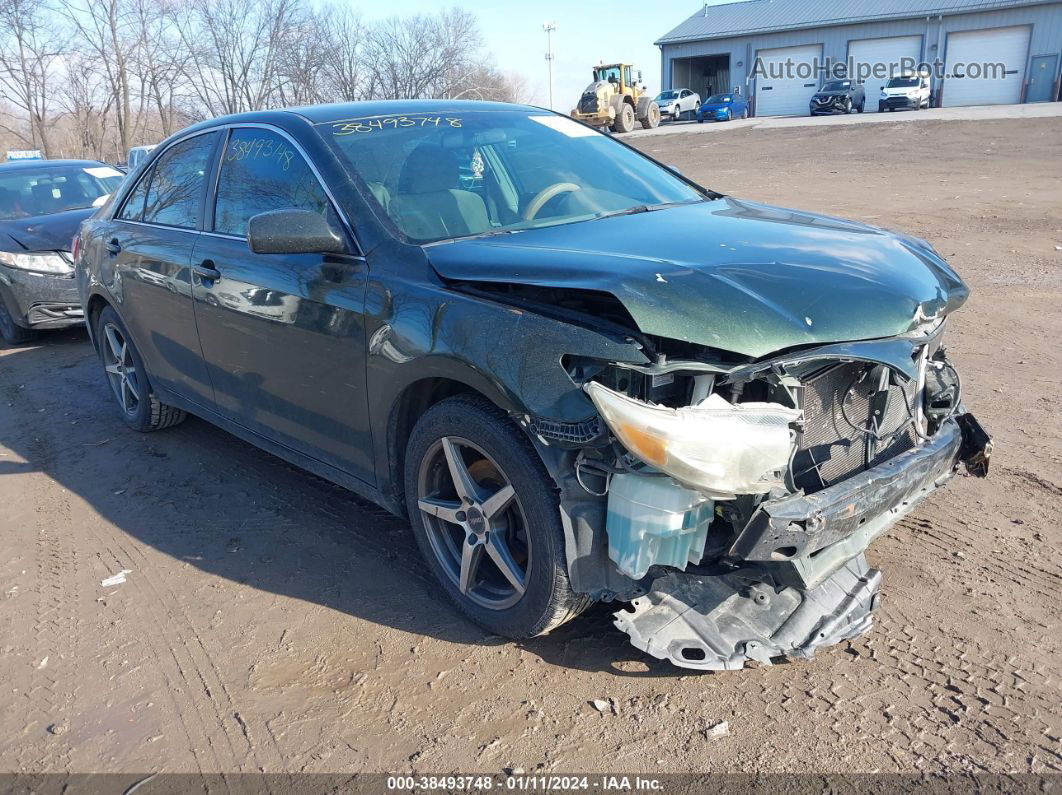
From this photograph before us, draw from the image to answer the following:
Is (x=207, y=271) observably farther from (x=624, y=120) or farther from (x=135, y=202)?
(x=624, y=120)

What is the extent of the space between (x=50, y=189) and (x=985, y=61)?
44698 mm

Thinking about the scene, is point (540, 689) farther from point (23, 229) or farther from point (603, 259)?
point (23, 229)

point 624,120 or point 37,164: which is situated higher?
point 37,164

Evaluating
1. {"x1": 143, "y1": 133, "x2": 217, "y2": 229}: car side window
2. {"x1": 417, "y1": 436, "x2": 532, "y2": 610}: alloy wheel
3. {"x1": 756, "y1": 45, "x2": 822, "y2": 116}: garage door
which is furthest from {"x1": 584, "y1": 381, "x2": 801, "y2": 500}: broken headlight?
{"x1": 756, "y1": 45, "x2": 822, "y2": 116}: garage door

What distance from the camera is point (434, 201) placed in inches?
137

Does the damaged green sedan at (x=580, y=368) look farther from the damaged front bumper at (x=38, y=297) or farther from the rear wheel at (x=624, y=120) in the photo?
the rear wheel at (x=624, y=120)

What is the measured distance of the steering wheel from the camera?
357cm

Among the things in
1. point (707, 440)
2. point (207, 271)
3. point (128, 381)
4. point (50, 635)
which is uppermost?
point (207, 271)

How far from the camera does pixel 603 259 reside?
9.09 feet

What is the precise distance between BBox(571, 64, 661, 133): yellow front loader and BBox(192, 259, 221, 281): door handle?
3404 centimetres

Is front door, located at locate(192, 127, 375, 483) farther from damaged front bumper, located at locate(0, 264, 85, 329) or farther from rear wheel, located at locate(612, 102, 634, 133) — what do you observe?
rear wheel, located at locate(612, 102, 634, 133)

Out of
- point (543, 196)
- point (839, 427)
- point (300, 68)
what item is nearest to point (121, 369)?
point (543, 196)

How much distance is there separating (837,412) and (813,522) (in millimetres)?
477
